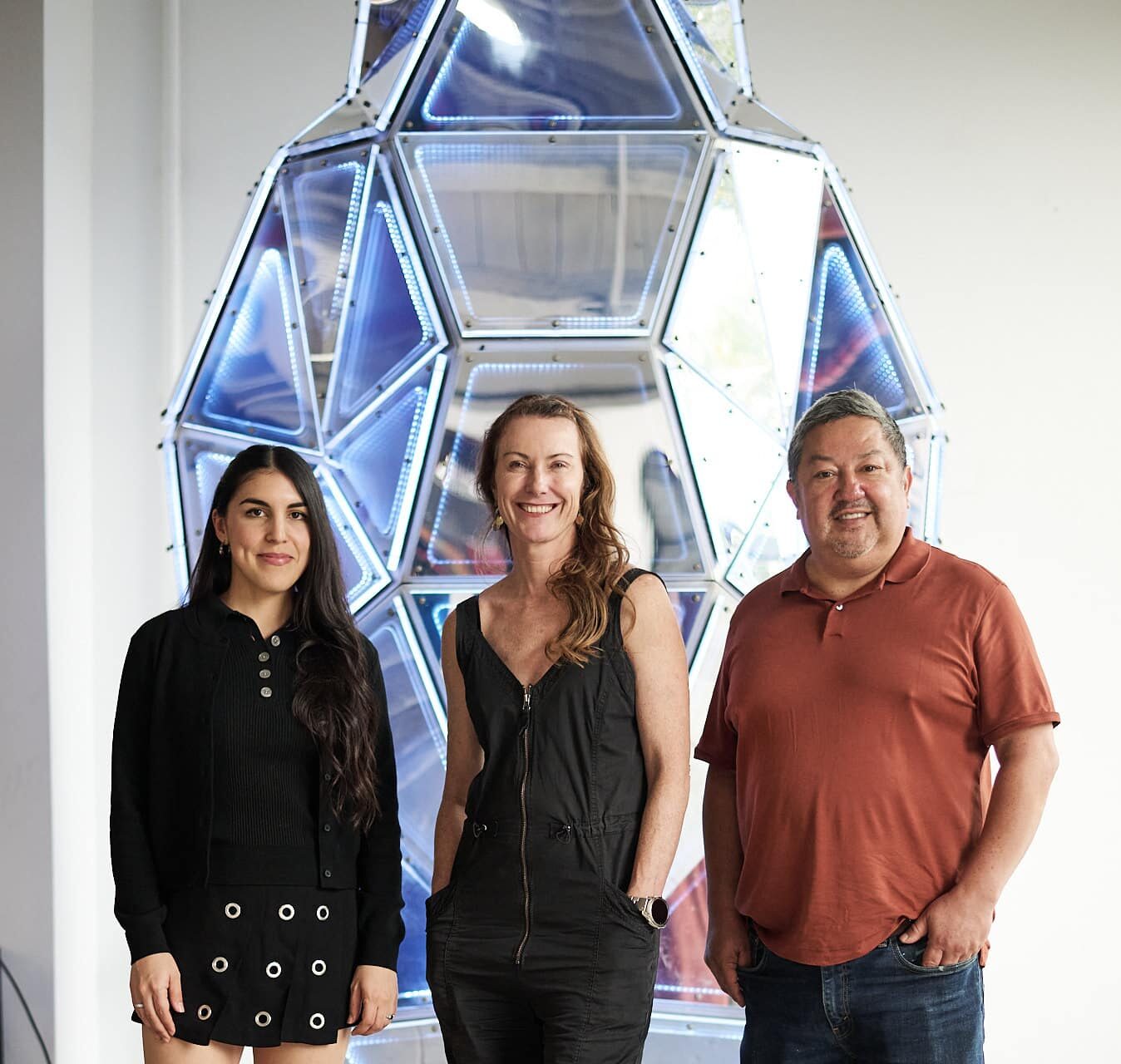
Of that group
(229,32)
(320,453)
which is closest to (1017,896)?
(320,453)

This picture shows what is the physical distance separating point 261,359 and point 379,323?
317 mm

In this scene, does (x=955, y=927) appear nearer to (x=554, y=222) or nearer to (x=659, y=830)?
(x=659, y=830)

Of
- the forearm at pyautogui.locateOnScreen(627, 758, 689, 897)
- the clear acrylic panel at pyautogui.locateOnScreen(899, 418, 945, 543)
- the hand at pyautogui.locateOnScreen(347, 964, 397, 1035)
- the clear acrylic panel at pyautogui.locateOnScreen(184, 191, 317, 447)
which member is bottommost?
the hand at pyautogui.locateOnScreen(347, 964, 397, 1035)

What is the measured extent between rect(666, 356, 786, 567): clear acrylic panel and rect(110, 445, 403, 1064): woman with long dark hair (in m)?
1.15

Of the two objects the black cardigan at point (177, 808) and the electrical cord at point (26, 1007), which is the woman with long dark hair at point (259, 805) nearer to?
the black cardigan at point (177, 808)

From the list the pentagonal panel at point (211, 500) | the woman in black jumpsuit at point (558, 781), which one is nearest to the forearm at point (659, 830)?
the woman in black jumpsuit at point (558, 781)

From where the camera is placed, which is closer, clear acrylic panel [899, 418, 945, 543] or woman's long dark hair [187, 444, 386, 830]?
woman's long dark hair [187, 444, 386, 830]

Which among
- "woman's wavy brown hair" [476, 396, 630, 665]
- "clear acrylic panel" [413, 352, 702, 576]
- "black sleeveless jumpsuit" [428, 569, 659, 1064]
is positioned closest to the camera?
"black sleeveless jumpsuit" [428, 569, 659, 1064]

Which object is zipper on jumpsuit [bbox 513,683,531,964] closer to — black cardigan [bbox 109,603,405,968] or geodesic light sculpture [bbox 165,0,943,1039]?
black cardigan [bbox 109,603,405,968]

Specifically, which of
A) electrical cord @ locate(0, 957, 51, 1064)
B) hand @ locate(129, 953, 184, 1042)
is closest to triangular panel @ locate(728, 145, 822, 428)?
hand @ locate(129, 953, 184, 1042)

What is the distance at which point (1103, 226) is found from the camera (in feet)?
9.20

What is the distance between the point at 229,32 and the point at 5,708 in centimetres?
180

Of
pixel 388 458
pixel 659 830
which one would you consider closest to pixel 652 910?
pixel 659 830

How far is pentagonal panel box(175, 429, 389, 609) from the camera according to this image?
283 cm
